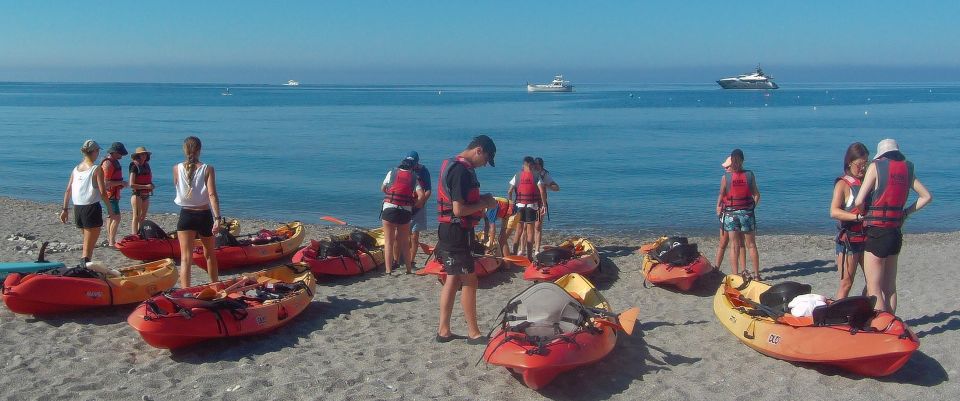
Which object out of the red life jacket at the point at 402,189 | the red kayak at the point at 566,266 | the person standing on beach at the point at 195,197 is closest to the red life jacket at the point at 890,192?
the red kayak at the point at 566,266

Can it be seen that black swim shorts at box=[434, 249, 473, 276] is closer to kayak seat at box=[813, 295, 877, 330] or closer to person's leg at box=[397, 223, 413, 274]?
kayak seat at box=[813, 295, 877, 330]

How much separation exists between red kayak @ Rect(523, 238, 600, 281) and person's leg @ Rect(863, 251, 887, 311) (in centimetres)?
338

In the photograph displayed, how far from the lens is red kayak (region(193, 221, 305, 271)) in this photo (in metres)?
9.03

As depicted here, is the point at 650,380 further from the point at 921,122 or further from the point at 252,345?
the point at 921,122

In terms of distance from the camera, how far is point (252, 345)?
6.14 meters

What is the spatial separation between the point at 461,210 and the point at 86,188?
4443 mm

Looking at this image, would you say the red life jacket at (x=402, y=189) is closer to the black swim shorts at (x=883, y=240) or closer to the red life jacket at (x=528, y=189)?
the red life jacket at (x=528, y=189)

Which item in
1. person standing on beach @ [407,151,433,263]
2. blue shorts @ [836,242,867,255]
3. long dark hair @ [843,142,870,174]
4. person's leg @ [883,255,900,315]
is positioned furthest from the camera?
person standing on beach @ [407,151,433,263]

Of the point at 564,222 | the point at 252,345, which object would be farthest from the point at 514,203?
the point at 564,222

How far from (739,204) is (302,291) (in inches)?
186

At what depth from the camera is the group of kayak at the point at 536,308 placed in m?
5.12

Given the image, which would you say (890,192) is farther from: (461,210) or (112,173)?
(112,173)

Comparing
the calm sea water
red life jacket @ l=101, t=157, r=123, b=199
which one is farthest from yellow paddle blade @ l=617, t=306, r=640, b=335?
the calm sea water

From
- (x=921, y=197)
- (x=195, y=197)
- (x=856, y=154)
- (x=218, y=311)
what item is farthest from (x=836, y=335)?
(x=195, y=197)
